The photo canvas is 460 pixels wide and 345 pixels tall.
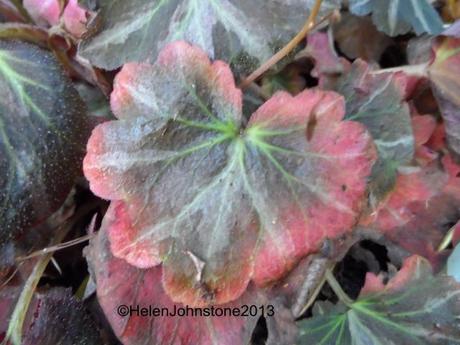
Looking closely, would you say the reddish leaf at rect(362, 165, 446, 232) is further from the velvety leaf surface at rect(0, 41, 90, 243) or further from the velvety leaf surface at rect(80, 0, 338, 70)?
the velvety leaf surface at rect(0, 41, 90, 243)

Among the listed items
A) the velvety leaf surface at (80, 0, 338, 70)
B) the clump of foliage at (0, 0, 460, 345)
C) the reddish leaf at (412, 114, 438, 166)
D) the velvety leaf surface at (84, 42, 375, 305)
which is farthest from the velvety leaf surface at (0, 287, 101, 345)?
the reddish leaf at (412, 114, 438, 166)

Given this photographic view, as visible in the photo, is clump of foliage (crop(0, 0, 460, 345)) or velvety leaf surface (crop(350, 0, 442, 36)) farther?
velvety leaf surface (crop(350, 0, 442, 36))

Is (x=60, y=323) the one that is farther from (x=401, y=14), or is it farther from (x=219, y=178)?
(x=401, y=14)

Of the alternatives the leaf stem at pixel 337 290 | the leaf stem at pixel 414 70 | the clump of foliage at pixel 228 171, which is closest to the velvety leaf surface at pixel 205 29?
the clump of foliage at pixel 228 171

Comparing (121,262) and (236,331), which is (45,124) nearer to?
(121,262)

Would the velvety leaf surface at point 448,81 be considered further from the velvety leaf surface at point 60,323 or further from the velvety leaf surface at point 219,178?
the velvety leaf surface at point 60,323
